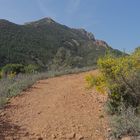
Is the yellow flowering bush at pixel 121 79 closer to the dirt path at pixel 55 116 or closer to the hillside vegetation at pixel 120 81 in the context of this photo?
the hillside vegetation at pixel 120 81

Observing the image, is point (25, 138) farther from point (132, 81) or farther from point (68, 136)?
point (132, 81)

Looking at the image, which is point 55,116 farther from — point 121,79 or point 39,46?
point 39,46

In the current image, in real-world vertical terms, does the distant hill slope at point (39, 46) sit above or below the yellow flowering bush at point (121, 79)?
above

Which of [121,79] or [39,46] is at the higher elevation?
[39,46]

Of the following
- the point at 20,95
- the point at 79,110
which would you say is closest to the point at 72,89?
the point at 20,95

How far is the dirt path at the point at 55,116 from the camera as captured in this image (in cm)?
741

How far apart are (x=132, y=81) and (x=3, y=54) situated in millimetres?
37361

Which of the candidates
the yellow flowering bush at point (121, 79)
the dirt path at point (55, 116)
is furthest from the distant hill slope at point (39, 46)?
the yellow flowering bush at point (121, 79)

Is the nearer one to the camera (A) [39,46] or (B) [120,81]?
(B) [120,81]

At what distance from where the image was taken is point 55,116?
8.67 metres

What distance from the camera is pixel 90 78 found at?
8.88m

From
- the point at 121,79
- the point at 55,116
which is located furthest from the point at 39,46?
the point at 121,79

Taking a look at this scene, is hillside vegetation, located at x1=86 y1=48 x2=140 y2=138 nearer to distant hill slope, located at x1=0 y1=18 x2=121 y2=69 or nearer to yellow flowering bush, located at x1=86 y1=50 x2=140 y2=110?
yellow flowering bush, located at x1=86 y1=50 x2=140 y2=110

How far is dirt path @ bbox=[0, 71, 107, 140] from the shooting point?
741 cm
